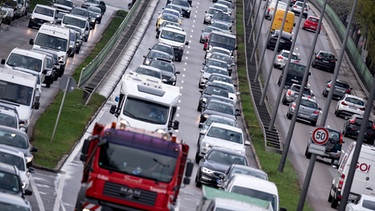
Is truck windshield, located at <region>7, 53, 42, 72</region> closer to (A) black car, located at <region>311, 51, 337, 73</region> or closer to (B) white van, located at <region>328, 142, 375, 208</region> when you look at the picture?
(B) white van, located at <region>328, 142, 375, 208</region>

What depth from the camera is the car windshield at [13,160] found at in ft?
116

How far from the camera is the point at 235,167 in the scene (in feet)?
140

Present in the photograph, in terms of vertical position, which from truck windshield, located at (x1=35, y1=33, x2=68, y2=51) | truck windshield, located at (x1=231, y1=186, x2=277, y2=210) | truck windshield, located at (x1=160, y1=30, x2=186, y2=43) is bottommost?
truck windshield, located at (x1=160, y1=30, x2=186, y2=43)

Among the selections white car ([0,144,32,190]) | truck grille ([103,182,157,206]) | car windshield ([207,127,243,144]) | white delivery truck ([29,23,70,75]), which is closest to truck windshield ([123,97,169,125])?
white car ([0,144,32,190])

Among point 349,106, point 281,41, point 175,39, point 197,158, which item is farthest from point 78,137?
point 281,41

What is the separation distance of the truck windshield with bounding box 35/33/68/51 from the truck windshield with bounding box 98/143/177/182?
39959mm

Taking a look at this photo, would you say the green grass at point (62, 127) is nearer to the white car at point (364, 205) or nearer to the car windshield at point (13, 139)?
the car windshield at point (13, 139)

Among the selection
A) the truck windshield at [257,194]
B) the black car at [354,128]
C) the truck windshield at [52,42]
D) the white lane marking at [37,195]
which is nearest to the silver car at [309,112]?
the black car at [354,128]

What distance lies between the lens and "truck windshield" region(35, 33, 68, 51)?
69188mm

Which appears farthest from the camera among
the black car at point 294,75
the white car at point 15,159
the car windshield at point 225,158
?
the black car at point 294,75

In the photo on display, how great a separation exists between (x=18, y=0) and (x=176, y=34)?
37.3ft

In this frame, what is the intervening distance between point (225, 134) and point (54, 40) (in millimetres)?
18389

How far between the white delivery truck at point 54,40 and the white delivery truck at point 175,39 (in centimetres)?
1720

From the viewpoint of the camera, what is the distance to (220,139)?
5300 cm
